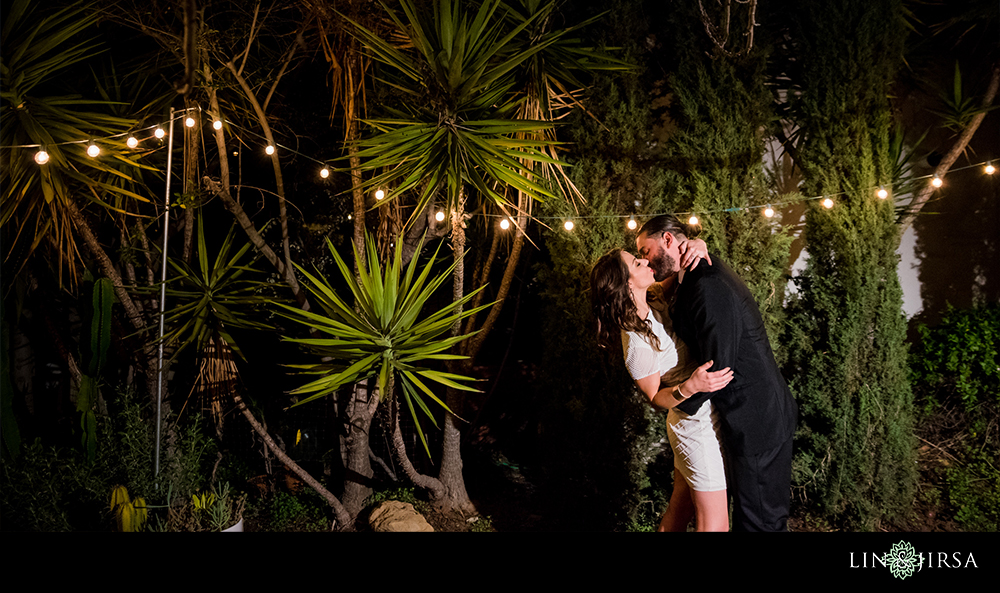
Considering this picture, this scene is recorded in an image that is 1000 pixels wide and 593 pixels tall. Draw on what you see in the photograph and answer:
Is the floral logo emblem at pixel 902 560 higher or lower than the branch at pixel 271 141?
lower

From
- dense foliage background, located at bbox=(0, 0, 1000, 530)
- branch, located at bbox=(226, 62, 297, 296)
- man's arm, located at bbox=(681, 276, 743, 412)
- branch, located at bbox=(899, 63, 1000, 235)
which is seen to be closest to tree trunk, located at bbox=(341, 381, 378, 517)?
dense foliage background, located at bbox=(0, 0, 1000, 530)

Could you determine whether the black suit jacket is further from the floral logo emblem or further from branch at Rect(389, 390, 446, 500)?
branch at Rect(389, 390, 446, 500)

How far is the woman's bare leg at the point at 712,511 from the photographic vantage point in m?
2.18

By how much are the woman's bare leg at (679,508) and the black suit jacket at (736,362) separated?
0.38 metres

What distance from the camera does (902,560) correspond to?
2.10 m

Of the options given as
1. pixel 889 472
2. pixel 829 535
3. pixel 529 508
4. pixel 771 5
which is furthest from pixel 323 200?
pixel 889 472

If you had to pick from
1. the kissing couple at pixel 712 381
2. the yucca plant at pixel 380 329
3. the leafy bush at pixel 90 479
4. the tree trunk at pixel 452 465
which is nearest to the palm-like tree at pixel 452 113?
the yucca plant at pixel 380 329

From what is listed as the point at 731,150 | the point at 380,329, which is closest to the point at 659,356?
the point at 380,329

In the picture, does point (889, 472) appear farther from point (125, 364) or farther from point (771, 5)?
point (125, 364)

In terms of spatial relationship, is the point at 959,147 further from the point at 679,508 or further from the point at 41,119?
the point at 41,119

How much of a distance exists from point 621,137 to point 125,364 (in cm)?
358

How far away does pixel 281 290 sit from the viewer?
351 centimetres

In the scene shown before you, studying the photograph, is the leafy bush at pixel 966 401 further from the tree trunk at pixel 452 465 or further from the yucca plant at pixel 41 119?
the yucca plant at pixel 41 119

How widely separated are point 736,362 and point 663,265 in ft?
1.71
